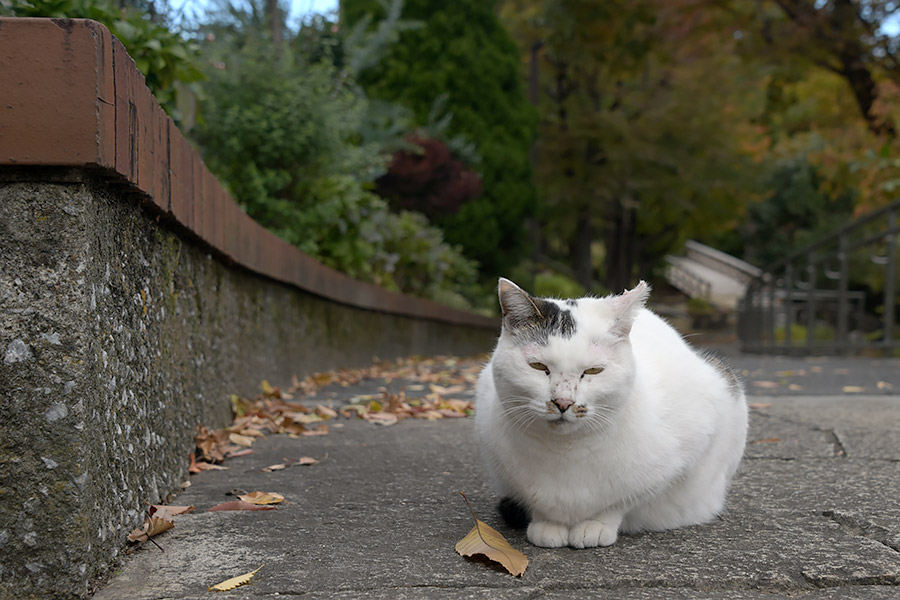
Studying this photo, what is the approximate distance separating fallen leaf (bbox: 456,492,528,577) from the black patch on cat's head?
17.9 inches

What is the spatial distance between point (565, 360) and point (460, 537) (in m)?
0.51

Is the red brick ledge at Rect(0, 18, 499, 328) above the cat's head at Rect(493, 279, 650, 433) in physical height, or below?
above

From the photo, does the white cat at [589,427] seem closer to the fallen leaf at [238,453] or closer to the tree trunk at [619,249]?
the fallen leaf at [238,453]

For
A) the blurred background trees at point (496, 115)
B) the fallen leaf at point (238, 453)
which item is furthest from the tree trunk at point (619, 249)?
the fallen leaf at point (238, 453)

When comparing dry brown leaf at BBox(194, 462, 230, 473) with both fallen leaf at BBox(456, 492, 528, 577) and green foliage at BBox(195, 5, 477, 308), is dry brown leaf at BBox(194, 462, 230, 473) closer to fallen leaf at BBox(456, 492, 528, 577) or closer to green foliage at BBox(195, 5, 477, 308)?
fallen leaf at BBox(456, 492, 528, 577)

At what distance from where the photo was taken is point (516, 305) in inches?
77.9

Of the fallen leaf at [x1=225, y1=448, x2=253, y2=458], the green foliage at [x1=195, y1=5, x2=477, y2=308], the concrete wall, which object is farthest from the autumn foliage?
the concrete wall

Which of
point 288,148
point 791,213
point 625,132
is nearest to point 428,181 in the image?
point 288,148

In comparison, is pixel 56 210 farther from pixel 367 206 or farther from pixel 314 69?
pixel 367 206

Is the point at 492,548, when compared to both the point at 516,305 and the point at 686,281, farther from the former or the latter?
the point at 686,281

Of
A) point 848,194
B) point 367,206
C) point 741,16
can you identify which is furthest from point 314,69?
point 848,194

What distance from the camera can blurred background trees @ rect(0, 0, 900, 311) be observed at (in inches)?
213

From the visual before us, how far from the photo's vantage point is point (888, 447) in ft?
9.75

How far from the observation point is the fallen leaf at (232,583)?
61.7 inches
